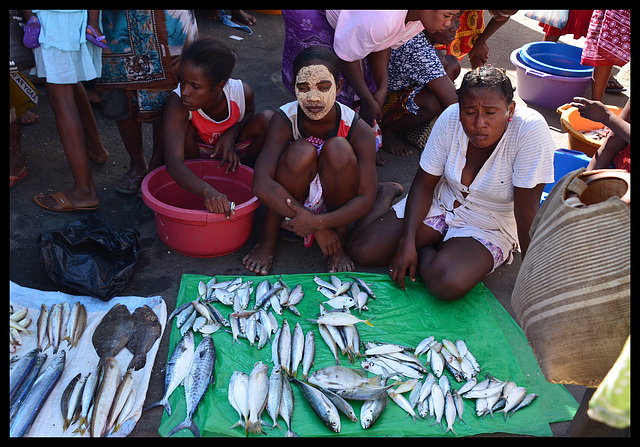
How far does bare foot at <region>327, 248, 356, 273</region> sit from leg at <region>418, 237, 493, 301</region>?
1.49 ft

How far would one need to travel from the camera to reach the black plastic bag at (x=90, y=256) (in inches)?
107

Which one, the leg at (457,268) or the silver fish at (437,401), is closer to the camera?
the silver fish at (437,401)

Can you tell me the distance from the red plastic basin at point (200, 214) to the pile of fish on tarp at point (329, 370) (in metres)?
0.28

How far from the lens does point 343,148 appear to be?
9.69 feet

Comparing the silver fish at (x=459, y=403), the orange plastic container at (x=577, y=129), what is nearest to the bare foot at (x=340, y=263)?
the silver fish at (x=459, y=403)

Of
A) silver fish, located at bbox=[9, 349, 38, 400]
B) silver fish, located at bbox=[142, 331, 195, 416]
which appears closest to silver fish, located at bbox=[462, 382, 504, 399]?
silver fish, located at bbox=[142, 331, 195, 416]

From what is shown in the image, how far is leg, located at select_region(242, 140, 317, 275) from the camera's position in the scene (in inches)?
116

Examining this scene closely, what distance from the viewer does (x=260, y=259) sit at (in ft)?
10.4

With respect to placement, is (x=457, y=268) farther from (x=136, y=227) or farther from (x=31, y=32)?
(x=31, y=32)

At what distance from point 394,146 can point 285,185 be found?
5.62ft

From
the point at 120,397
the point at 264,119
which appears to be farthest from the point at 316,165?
the point at 120,397

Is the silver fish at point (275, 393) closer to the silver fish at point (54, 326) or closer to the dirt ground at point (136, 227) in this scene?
the dirt ground at point (136, 227)
